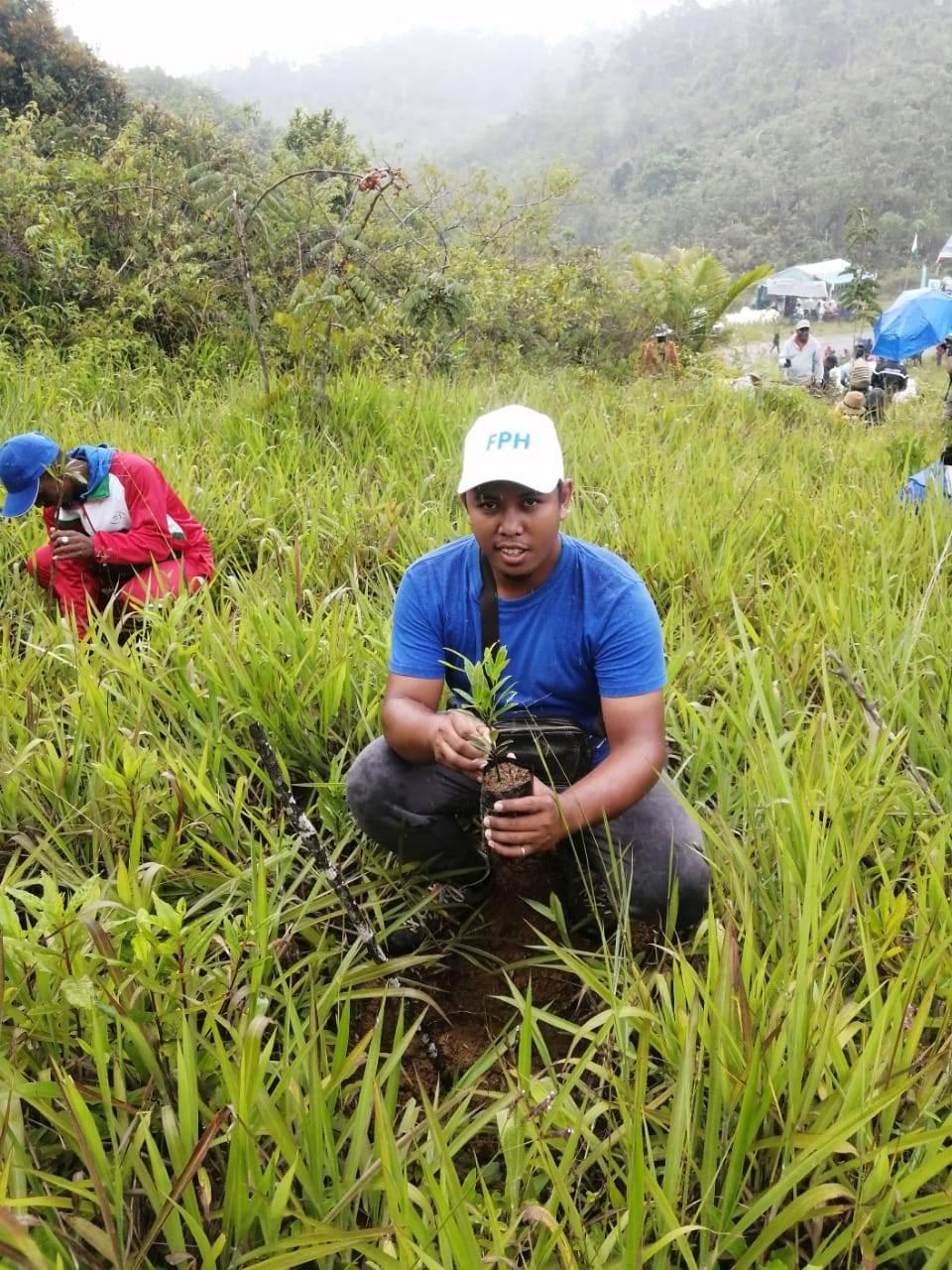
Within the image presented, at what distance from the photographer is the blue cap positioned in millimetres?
2994

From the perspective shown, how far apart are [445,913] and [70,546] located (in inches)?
77.3

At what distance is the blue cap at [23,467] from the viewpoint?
2994mm

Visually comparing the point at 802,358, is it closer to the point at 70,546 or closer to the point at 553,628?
the point at 70,546

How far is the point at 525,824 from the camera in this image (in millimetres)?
1544

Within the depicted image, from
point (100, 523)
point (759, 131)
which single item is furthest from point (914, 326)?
point (759, 131)

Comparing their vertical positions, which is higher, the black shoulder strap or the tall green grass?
the black shoulder strap

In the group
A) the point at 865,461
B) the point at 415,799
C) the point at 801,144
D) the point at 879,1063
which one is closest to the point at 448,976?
the point at 415,799

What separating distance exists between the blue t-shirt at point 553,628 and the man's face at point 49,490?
1818 mm

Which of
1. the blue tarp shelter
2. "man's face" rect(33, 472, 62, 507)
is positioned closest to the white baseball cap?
"man's face" rect(33, 472, 62, 507)

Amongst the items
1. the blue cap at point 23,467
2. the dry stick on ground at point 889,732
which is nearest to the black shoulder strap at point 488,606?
the dry stick on ground at point 889,732

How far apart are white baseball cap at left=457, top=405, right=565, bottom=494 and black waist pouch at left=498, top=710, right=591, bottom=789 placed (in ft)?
1.59

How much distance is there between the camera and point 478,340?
Result: 8.62m

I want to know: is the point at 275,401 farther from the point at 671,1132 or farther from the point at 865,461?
the point at 671,1132

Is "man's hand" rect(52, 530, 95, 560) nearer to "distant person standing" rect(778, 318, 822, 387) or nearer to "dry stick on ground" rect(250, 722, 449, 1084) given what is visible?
"dry stick on ground" rect(250, 722, 449, 1084)
